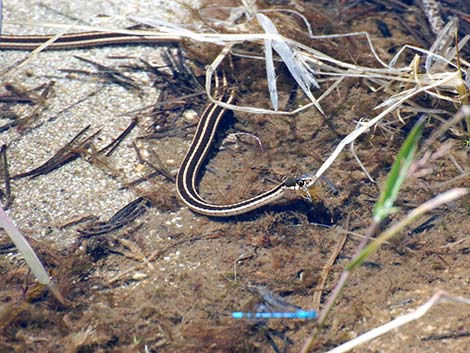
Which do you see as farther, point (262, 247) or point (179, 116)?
point (179, 116)

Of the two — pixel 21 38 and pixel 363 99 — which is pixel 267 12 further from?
pixel 21 38

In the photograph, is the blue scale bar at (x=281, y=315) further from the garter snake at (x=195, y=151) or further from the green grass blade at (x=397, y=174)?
the green grass blade at (x=397, y=174)

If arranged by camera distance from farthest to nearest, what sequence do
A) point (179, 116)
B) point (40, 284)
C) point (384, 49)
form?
point (384, 49), point (179, 116), point (40, 284)

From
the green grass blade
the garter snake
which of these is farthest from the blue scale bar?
the green grass blade

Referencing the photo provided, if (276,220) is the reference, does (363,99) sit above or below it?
above

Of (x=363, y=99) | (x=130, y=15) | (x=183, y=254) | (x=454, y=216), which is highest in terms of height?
(x=130, y=15)

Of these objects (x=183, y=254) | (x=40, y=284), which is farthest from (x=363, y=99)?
(x=40, y=284)

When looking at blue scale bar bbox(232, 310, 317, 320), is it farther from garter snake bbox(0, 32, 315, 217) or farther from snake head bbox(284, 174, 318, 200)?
snake head bbox(284, 174, 318, 200)
